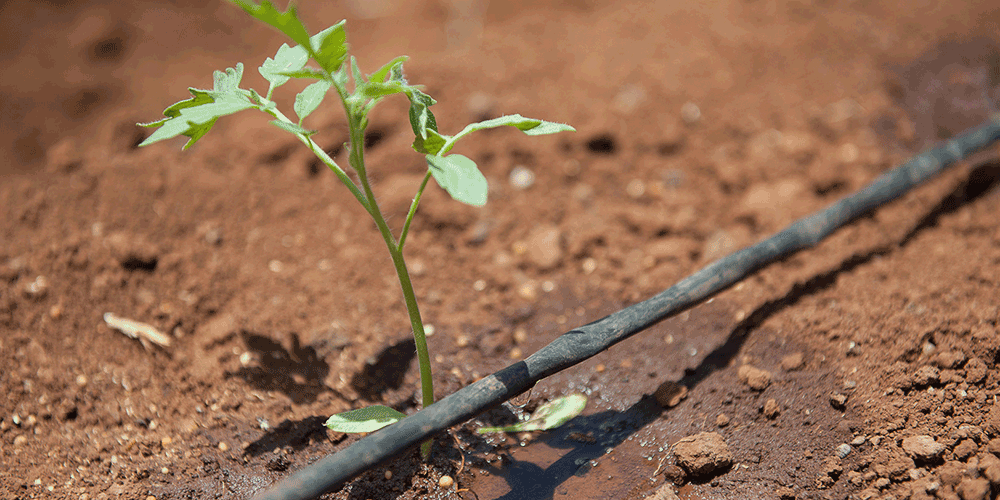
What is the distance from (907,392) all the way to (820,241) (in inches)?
23.4

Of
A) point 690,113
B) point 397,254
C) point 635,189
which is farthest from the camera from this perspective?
point 690,113

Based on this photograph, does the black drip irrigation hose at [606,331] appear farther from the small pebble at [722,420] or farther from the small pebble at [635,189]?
the small pebble at [635,189]

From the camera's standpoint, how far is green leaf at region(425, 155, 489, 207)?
988 millimetres

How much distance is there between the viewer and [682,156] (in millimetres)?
2598

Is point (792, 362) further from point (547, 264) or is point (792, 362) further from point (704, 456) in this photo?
point (547, 264)

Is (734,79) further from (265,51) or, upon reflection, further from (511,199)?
(265,51)

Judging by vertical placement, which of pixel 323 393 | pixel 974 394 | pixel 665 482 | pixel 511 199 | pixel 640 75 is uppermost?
pixel 640 75

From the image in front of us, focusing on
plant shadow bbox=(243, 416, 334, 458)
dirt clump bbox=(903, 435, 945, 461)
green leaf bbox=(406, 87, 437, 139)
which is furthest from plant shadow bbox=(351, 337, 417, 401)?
dirt clump bbox=(903, 435, 945, 461)

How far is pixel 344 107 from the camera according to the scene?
1177 mm

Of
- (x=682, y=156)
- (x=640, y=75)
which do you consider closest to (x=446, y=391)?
(x=682, y=156)

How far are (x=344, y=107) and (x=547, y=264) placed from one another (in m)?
1.17

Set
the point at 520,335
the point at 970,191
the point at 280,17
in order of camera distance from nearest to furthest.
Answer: the point at 280,17 < the point at 520,335 < the point at 970,191

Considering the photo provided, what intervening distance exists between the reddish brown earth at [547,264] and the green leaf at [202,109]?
0.85 metres

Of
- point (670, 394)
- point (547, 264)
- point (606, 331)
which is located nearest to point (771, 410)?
point (670, 394)
